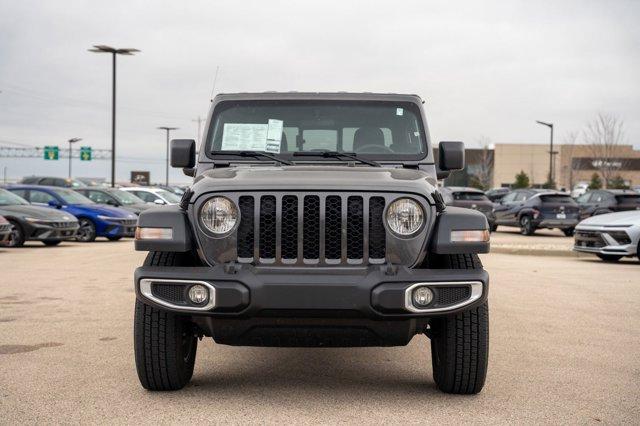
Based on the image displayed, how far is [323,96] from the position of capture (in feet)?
21.7

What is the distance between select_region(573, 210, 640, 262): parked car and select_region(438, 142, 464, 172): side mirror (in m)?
9.62

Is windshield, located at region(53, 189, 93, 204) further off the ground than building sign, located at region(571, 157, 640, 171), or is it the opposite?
building sign, located at region(571, 157, 640, 171)

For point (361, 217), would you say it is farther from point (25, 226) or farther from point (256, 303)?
point (25, 226)

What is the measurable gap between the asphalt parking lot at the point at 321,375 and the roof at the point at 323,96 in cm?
199

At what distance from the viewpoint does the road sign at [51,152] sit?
90.6 meters

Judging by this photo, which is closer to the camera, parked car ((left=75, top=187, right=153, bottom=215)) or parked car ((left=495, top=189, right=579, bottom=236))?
parked car ((left=75, top=187, right=153, bottom=215))

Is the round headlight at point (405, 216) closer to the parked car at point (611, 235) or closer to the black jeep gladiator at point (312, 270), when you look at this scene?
the black jeep gladiator at point (312, 270)

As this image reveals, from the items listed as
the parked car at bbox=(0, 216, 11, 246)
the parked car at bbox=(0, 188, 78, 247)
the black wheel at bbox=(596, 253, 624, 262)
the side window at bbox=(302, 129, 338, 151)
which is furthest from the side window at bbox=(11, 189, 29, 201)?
the side window at bbox=(302, 129, 338, 151)

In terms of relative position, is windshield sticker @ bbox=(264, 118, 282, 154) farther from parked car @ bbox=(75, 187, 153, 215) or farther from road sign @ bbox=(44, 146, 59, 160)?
road sign @ bbox=(44, 146, 59, 160)

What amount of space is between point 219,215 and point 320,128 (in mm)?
1786

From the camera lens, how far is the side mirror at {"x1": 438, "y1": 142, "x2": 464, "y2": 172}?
638 cm

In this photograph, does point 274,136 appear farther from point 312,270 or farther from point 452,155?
point 312,270

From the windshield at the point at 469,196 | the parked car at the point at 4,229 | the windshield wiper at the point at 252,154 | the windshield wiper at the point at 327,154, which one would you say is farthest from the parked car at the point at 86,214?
the windshield wiper at the point at 327,154

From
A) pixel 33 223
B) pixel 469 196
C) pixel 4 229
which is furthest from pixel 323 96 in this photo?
pixel 469 196
